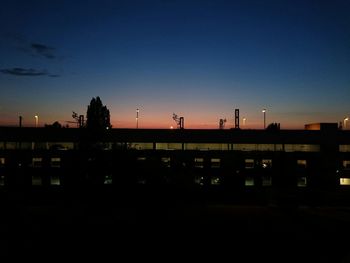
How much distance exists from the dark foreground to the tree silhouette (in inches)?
697

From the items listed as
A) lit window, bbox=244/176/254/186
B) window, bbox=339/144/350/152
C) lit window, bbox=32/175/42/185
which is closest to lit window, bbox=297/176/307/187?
lit window, bbox=244/176/254/186

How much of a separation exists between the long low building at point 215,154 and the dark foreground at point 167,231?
59.3 feet

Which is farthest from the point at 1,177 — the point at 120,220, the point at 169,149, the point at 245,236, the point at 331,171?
the point at 331,171

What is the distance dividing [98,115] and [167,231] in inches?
1260

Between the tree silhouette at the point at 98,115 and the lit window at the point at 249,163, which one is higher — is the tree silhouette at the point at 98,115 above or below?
above

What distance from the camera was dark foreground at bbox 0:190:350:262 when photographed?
21.0 metres

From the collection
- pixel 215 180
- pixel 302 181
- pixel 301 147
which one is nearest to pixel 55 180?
pixel 215 180

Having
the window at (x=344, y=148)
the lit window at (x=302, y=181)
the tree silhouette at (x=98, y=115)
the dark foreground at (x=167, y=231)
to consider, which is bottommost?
the dark foreground at (x=167, y=231)

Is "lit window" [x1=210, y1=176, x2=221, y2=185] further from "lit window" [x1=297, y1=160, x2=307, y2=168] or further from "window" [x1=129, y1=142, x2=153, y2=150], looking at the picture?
"lit window" [x1=297, y1=160, x2=307, y2=168]

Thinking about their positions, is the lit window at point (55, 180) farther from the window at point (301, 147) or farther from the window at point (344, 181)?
the window at point (344, 181)

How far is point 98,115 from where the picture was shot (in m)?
54.8

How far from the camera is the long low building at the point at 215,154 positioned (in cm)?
5475

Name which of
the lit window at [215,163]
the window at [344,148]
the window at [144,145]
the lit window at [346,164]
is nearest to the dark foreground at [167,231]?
the lit window at [215,163]

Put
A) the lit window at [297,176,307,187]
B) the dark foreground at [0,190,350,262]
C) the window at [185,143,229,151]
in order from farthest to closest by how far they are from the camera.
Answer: the window at [185,143,229,151]
the lit window at [297,176,307,187]
the dark foreground at [0,190,350,262]
